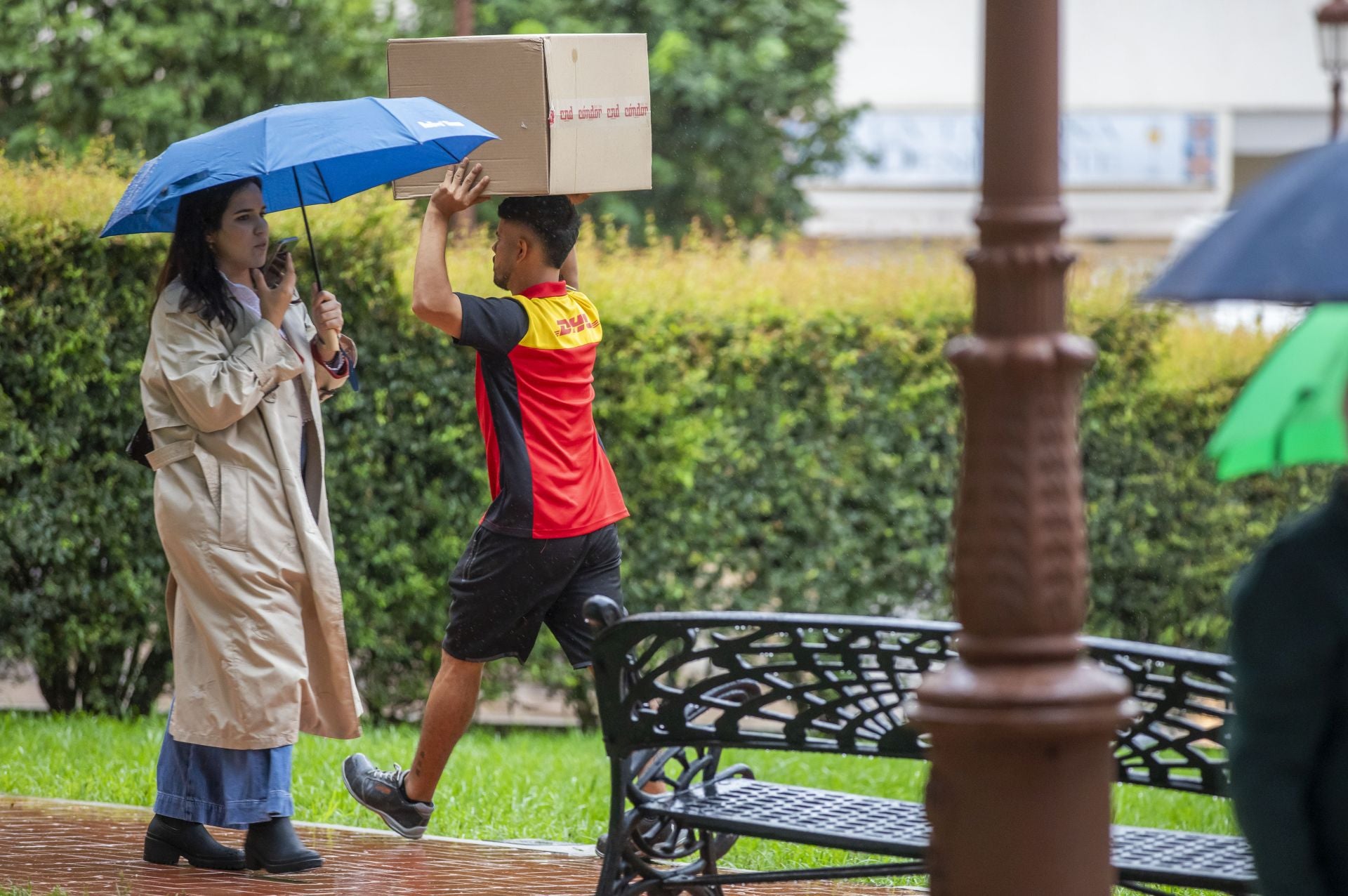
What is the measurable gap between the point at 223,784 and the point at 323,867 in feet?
1.29

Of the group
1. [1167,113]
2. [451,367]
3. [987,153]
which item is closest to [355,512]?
[451,367]

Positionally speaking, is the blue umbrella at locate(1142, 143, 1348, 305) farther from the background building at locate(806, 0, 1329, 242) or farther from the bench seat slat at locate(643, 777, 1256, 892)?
the background building at locate(806, 0, 1329, 242)

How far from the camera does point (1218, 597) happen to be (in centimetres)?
941

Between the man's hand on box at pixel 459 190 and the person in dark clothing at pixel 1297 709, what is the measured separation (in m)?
2.95

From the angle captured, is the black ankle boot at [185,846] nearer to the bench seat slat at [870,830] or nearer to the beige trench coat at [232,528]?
the beige trench coat at [232,528]

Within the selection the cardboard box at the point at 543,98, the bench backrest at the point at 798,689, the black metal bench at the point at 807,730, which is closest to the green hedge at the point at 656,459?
the cardboard box at the point at 543,98

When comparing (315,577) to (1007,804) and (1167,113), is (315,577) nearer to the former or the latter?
(1007,804)

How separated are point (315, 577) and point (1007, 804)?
2789 mm

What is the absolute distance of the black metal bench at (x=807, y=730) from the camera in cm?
342

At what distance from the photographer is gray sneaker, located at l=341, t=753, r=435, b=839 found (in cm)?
482

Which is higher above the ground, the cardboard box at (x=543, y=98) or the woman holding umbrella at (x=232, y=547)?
the cardboard box at (x=543, y=98)

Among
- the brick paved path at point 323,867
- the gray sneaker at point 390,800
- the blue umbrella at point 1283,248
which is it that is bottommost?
the brick paved path at point 323,867

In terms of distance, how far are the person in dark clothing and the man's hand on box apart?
2.95m

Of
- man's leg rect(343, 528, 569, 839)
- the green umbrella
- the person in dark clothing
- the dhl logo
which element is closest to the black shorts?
man's leg rect(343, 528, 569, 839)
